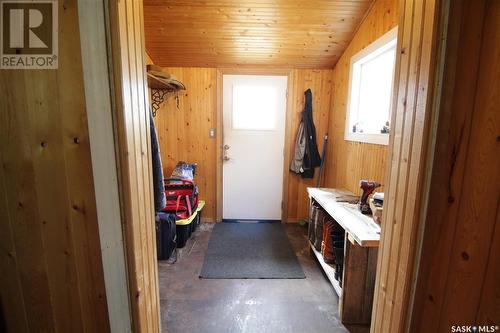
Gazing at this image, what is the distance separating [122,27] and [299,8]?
1953mm

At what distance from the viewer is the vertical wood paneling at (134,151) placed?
2.34 ft

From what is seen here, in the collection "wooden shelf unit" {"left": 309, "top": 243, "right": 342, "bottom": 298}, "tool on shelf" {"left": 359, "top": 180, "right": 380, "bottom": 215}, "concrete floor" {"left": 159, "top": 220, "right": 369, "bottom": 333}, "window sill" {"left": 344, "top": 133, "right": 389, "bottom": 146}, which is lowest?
"concrete floor" {"left": 159, "top": 220, "right": 369, "bottom": 333}

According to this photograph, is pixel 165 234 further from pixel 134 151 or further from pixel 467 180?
pixel 467 180

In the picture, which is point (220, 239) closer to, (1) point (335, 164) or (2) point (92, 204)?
(1) point (335, 164)

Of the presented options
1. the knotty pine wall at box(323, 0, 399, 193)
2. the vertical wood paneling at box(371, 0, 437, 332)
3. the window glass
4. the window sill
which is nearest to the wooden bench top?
the knotty pine wall at box(323, 0, 399, 193)

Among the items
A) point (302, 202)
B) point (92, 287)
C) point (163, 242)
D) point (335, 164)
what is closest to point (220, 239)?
point (163, 242)

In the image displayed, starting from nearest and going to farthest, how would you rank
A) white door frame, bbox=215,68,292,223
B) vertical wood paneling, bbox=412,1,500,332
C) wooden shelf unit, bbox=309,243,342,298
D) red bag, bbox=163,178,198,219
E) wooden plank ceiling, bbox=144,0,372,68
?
vertical wood paneling, bbox=412,1,500,332 < wooden shelf unit, bbox=309,243,342,298 < wooden plank ceiling, bbox=144,0,372,68 < red bag, bbox=163,178,198,219 < white door frame, bbox=215,68,292,223

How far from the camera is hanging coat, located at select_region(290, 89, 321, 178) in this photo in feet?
9.64

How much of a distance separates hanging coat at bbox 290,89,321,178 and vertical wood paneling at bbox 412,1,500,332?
2.27m

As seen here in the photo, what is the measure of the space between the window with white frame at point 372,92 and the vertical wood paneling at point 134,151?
5.73 ft

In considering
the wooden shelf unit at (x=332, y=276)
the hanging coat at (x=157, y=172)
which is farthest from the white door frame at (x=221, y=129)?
the hanging coat at (x=157, y=172)

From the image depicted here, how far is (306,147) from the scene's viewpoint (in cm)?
297

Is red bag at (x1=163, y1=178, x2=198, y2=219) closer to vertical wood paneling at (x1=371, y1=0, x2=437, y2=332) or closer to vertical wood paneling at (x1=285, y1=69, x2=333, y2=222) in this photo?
vertical wood paneling at (x1=285, y1=69, x2=333, y2=222)

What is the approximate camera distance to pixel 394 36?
66.7 inches
